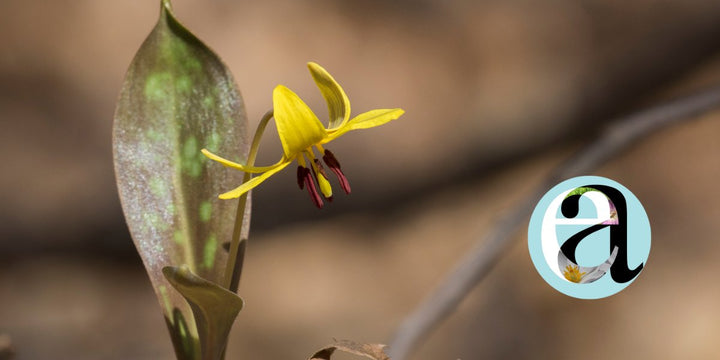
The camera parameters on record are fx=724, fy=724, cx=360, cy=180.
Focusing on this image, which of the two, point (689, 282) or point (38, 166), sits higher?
point (689, 282)

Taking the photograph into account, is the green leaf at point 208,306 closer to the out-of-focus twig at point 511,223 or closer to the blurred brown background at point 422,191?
the out-of-focus twig at point 511,223

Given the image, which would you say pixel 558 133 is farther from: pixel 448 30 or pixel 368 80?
pixel 368 80

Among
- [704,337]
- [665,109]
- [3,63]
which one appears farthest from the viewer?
[704,337]

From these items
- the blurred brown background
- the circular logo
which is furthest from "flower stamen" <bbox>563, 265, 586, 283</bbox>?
the blurred brown background

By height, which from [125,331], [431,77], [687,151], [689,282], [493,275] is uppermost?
[687,151]

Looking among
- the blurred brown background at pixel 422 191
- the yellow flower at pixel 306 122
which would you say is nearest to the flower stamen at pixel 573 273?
the yellow flower at pixel 306 122

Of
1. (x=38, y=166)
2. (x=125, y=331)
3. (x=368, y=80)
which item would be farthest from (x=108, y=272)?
(x=368, y=80)
